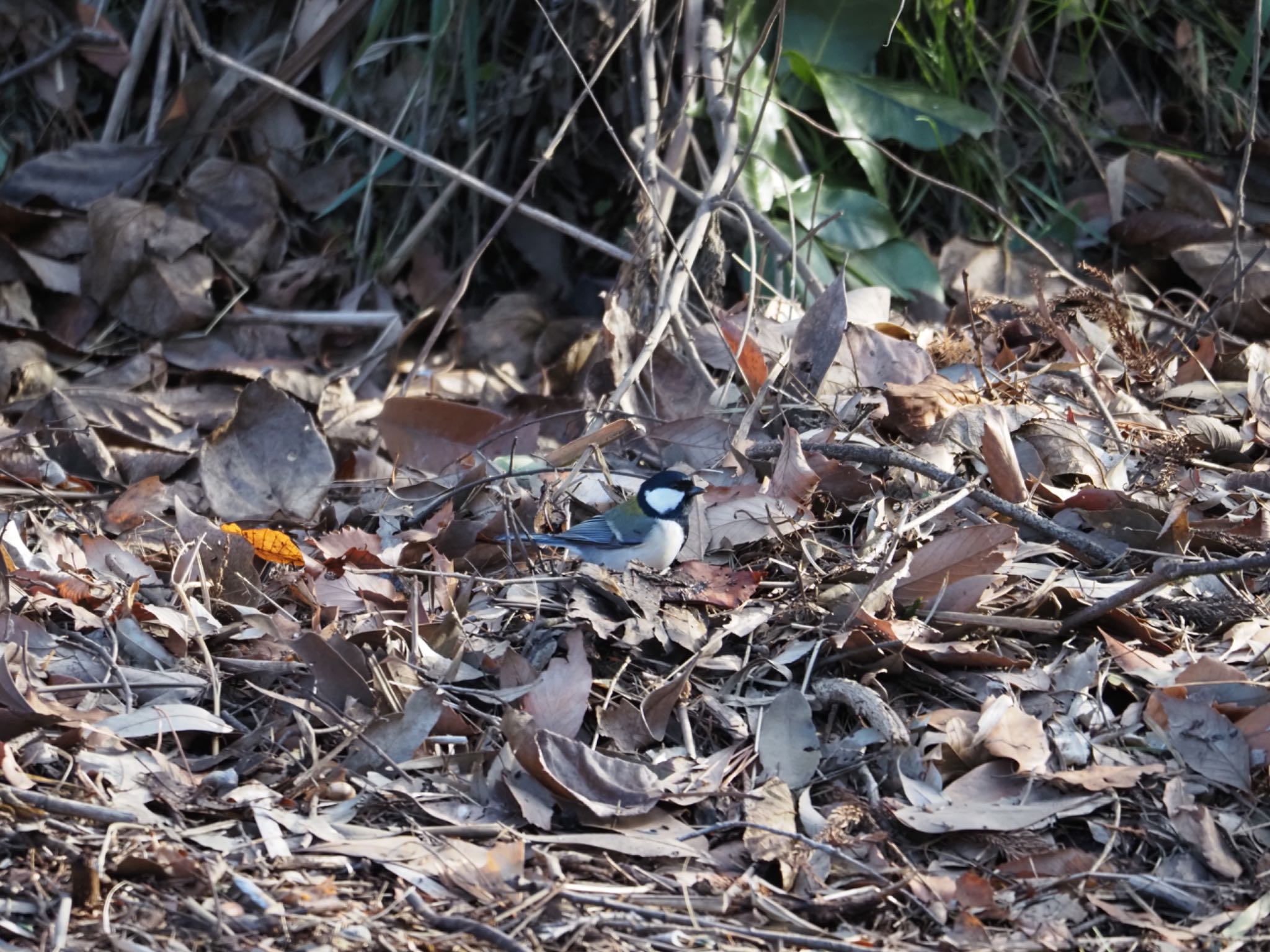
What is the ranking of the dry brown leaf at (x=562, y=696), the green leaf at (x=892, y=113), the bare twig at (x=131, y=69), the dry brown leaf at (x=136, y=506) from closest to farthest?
the dry brown leaf at (x=562, y=696)
the dry brown leaf at (x=136, y=506)
the green leaf at (x=892, y=113)
the bare twig at (x=131, y=69)

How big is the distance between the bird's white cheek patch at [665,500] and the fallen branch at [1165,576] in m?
1.14

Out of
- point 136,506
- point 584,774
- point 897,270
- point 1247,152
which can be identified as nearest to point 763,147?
point 897,270

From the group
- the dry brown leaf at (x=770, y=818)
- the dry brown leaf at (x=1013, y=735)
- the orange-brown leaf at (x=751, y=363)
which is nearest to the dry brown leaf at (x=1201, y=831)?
the dry brown leaf at (x=1013, y=735)

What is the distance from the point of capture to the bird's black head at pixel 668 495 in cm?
355

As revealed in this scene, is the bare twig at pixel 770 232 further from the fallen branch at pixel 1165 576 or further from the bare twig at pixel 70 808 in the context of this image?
the bare twig at pixel 70 808

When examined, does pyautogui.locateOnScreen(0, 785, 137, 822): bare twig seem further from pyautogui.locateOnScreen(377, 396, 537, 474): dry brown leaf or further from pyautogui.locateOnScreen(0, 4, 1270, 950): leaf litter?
pyautogui.locateOnScreen(377, 396, 537, 474): dry brown leaf

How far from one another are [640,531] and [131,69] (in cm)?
362

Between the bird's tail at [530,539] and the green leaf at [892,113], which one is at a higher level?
the green leaf at [892,113]

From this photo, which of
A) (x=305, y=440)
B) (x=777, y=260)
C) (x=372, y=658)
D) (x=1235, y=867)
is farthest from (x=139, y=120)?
(x=1235, y=867)

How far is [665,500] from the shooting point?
3588mm

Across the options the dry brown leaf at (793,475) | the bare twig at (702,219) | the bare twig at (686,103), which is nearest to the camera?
the dry brown leaf at (793,475)

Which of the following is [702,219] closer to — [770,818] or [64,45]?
[770,818]

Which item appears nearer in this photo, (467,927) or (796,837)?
(467,927)

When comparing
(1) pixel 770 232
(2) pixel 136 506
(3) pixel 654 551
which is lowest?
(2) pixel 136 506
